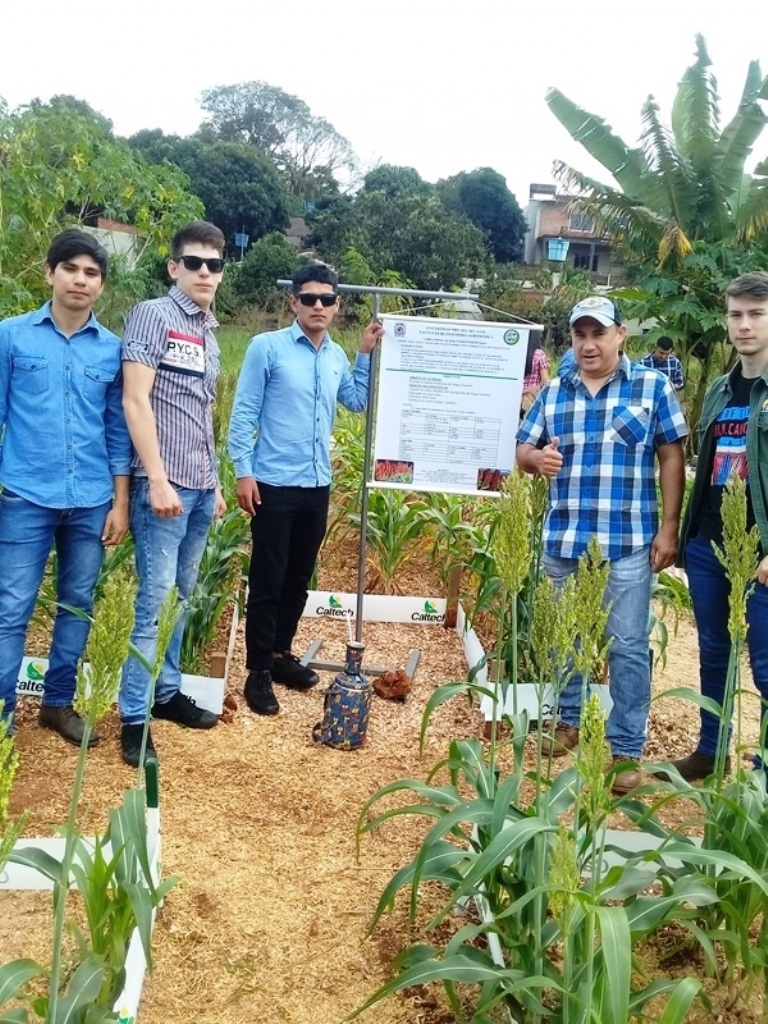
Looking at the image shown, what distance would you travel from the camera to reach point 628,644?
3330 mm

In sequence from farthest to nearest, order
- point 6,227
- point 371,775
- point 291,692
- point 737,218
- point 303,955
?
point 737,218 → point 6,227 → point 291,692 → point 371,775 → point 303,955

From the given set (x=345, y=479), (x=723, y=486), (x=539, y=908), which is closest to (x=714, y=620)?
(x=723, y=486)

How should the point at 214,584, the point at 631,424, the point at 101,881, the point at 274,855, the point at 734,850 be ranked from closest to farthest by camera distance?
1. the point at 101,881
2. the point at 734,850
3. the point at 274,855
4. the point at 631,424
5. the point at 214,584

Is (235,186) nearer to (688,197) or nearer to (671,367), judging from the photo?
(688,197)

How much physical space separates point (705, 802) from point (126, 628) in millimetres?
1637

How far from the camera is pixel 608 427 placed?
3.26 metres

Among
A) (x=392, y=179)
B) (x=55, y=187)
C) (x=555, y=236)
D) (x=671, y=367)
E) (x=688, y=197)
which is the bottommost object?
(x=671, y=367)

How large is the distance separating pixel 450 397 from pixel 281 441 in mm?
804

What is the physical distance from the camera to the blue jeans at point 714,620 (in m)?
3.04

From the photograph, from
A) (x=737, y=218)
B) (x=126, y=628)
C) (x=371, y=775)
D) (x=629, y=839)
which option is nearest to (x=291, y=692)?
(x=371, y=775)

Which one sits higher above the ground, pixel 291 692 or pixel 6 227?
pixel 6 227

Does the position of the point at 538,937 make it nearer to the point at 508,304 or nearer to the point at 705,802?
the point at 705,802

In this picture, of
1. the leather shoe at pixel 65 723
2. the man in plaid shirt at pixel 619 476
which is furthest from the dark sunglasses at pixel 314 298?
the leather shoe at pixel 65 723

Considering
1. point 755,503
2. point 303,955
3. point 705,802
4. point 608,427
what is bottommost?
point 303,955
